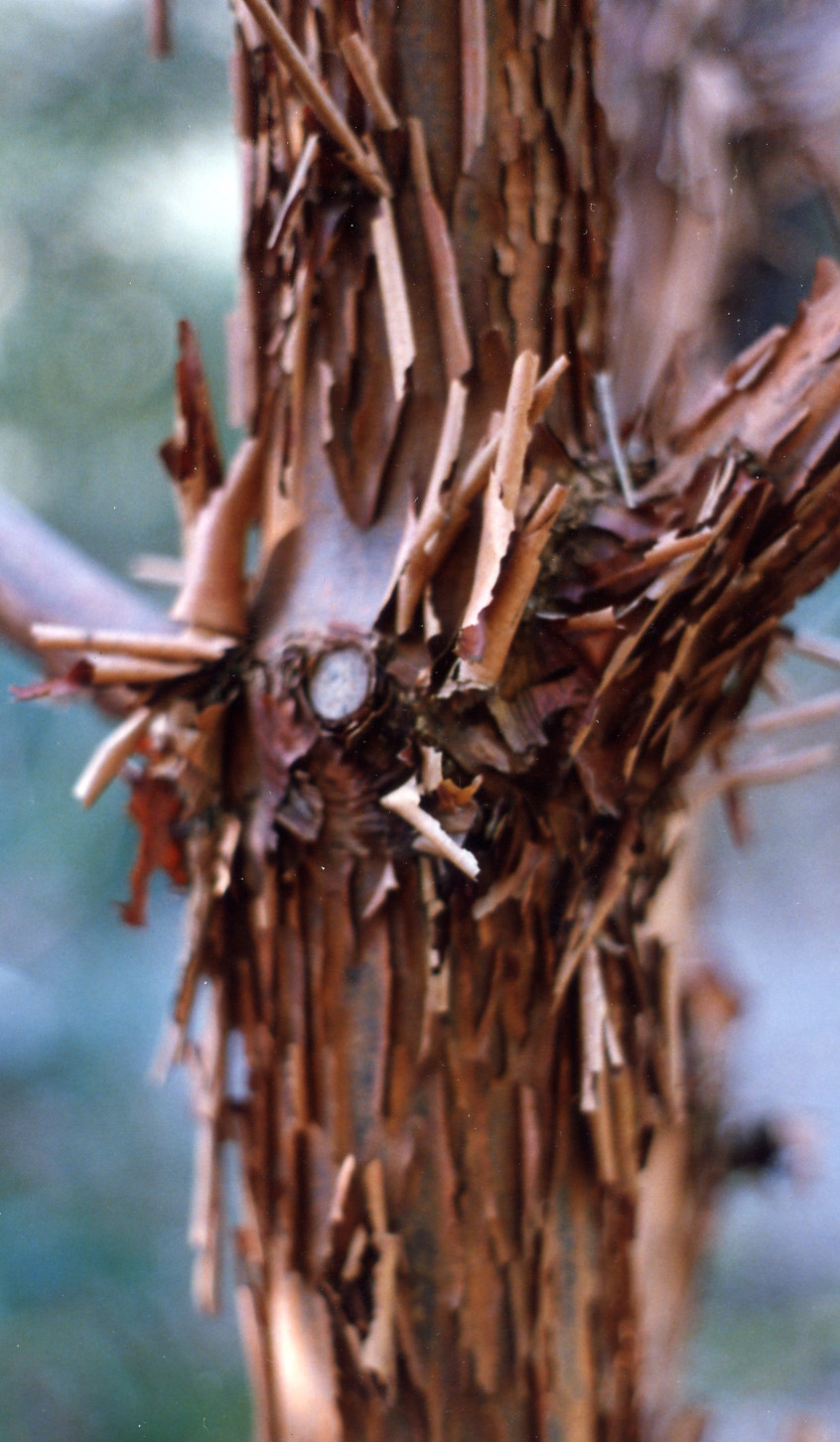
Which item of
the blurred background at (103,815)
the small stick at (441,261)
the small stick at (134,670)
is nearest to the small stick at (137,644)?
the small stick at (134,670)

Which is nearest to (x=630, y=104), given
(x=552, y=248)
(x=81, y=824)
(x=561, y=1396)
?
(x=552, y=248)

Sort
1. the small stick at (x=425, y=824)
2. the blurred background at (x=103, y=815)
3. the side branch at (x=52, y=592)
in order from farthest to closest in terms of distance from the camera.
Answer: the blurred background at (x=103, y=815) → the side branch at (x=52, y=592) → the small stick at (x=425, y=824)

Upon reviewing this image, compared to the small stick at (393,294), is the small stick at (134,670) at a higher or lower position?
lower

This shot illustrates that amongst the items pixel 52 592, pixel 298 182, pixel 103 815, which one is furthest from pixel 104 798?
pixel 298 182

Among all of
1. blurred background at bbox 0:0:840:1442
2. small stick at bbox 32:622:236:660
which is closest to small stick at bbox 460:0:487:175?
small stick at bbox 32:622:236:660

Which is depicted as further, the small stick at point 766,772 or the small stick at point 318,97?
the small stick at point 766,772

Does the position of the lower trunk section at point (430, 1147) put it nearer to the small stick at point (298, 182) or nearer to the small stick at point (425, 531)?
the small stick at point (425, 531)
